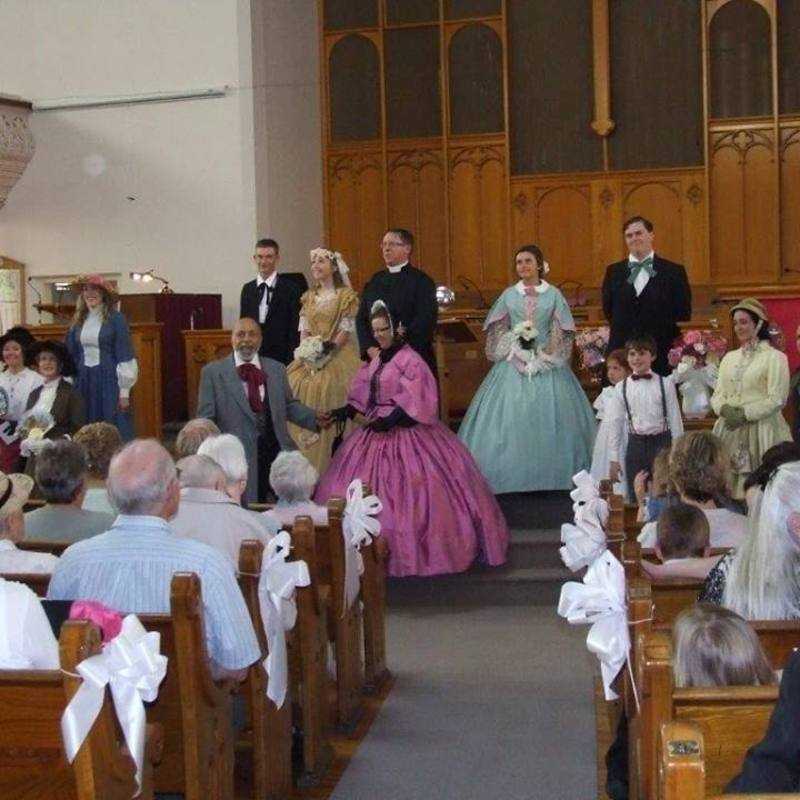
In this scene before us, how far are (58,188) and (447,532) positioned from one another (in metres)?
6.70

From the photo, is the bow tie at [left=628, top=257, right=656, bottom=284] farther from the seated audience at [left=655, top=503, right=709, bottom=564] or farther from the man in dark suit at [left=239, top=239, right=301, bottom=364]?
the seated audience at [left=655, top=503, right=709, bottom=564]

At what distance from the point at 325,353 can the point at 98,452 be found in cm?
279

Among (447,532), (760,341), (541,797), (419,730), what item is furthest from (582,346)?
(541,797)

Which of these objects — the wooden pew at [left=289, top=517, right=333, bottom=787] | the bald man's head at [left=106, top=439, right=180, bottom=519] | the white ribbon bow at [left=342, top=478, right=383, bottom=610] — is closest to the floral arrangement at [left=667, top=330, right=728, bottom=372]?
the white ribbon bow at [left=342, top=478, right=383, bottom=610]

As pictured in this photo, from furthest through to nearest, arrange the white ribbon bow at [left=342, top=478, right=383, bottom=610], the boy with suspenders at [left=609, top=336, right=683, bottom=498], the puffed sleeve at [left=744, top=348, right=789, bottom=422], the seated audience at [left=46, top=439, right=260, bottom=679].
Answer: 1. the puffed sleeve at [left=744, top=348, right=789, bottom=422]
2. the boy with suspenders at [left=609, top=336, right=683, bottom=498]
3. the white ribbon bow at [left=342, top=478, right=383, bottom=610]
4. the seated audience at [left=46, top=439, right=260, bottom=679]

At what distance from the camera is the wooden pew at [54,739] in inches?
88.2

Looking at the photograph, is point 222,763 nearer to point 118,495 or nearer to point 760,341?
point 118,495

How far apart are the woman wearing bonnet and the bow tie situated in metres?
1.59

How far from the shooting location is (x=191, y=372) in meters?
9.51

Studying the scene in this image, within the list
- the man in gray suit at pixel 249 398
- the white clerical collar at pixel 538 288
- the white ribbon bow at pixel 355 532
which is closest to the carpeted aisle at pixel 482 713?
the white ribbon bow at pixel 355 532

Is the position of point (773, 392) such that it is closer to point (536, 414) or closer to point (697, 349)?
point (697, 349)

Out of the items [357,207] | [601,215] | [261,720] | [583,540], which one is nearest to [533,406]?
[583,540]

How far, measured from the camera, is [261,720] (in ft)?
12.0

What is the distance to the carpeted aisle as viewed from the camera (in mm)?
4066
